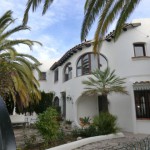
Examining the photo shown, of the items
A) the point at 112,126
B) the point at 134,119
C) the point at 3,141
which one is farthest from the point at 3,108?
the point at 134,119

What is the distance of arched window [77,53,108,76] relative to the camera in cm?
2133

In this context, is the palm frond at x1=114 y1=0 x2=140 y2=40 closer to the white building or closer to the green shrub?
the green shrub

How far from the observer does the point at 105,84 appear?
18.6 meters

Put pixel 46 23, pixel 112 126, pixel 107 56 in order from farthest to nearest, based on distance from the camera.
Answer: pixel 107 56 < pixel 112 126 < pixel 46 23

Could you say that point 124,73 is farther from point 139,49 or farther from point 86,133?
point 86,133

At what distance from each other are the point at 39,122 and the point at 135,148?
24.8 ft

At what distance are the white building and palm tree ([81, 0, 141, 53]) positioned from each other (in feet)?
33.9

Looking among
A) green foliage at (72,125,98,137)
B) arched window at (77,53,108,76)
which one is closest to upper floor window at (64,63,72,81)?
arched window at (77,53,108,76)

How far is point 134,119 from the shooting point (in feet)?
59.6

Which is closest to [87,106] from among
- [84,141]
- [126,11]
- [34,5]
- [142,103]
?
[142,103]

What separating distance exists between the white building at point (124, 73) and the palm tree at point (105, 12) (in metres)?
10.3

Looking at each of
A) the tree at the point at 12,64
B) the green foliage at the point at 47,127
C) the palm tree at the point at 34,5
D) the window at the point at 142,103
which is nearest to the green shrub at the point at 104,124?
the green foliage at the point at 47,127

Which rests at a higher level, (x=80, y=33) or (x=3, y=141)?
(x=80, y=33)

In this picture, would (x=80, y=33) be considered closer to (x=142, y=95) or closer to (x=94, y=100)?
(x=142, y=95)
